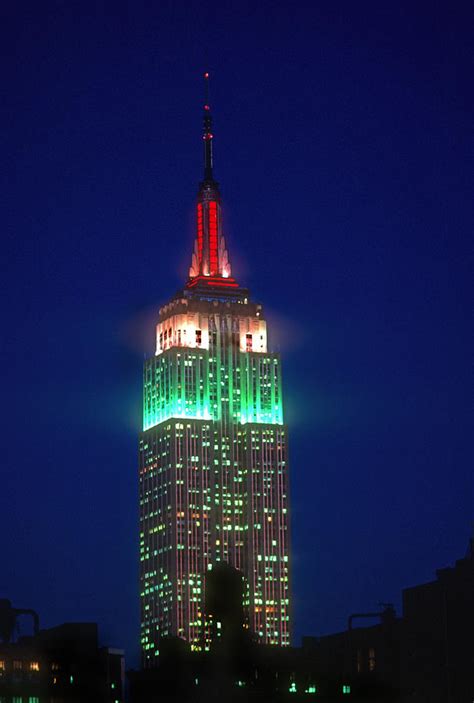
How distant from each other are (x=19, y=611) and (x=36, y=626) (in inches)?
361

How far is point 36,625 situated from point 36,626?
0.08 m

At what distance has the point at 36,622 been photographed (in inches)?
7490

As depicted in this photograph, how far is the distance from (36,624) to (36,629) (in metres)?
1.16

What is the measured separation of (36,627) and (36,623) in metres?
0.34

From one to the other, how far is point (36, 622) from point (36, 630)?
1697 millimetres

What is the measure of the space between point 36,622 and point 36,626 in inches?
14.6

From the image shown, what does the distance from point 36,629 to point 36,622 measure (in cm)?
100

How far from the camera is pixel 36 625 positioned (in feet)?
625

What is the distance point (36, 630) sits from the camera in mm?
188625

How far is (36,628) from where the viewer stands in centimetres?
18988

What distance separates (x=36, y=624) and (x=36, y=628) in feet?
2.23

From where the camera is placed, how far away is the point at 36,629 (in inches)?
7456

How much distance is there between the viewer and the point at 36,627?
190m
